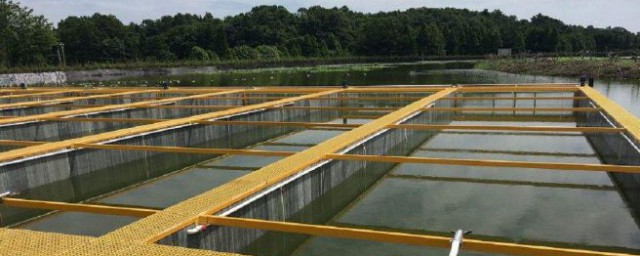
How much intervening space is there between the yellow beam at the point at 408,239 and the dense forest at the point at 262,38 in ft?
209

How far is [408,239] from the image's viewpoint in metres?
5.10

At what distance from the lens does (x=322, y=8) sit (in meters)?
116

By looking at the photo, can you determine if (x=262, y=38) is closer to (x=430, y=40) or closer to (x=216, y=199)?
(x=430, y=40)

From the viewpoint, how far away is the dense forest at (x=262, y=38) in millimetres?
62031

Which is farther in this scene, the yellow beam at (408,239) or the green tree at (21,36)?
the green tree at (21,36)

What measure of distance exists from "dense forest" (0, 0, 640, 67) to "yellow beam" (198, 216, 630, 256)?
63821mm

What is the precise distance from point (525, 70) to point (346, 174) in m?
42.1

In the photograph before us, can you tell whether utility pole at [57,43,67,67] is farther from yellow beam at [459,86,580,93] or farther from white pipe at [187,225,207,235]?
white pipe at [187,225,207,235]

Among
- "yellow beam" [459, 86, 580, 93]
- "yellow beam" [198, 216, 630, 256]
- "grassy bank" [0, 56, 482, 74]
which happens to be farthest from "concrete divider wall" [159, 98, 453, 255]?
"grassy bank" [0, 56, 482, 74]

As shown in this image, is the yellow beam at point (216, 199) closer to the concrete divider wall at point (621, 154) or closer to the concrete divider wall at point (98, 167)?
the concrete divider wall at point (98, 167)

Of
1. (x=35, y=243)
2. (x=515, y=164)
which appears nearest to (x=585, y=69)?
(x=515, y=164)

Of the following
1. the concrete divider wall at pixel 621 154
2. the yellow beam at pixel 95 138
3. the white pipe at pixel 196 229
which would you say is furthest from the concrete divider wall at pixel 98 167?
the concrete divider wall at pixel 621 154

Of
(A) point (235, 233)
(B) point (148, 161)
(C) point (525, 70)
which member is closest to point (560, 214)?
(A) point (235, 233)

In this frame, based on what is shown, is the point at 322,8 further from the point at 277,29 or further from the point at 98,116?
the point at 98,116
